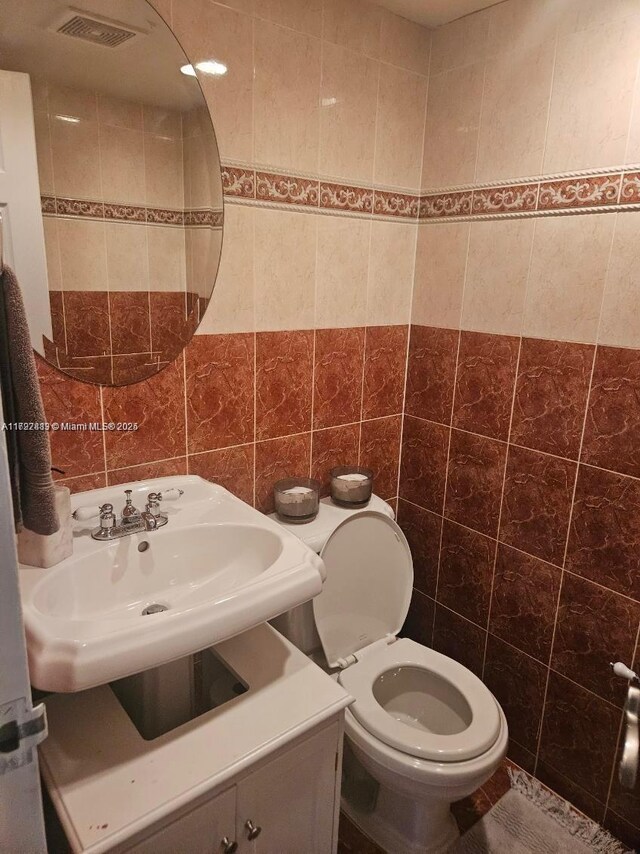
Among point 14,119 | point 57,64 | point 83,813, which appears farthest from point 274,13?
point 83,813

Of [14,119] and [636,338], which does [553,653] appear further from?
[14,119]

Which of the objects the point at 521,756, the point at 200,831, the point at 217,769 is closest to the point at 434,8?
the point at 217,769

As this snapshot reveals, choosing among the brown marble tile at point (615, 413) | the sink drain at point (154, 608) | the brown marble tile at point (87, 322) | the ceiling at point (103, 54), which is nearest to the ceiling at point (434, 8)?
the ceiling at point (103, 54)

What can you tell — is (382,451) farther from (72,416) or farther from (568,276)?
(72,416)

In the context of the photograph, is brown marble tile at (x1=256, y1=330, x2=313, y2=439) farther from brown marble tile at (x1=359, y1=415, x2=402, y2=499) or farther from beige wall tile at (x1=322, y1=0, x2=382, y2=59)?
beige wall tile at (x1=322, y1=0, x2=382, y2=59)

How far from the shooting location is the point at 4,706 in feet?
1.99

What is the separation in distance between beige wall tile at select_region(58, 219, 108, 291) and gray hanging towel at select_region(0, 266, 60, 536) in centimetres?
51

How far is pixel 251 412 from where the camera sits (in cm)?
164

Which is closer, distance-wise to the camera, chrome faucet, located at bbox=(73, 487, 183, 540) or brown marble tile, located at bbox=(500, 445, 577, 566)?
chrome faucet, located at bbox=(73, 487, 183, 540)

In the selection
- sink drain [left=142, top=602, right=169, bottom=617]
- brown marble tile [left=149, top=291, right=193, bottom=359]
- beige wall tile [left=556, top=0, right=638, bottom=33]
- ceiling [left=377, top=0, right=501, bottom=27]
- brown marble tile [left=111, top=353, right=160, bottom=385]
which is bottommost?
sink drain [left=142, top=602, right=169, bottom=617]

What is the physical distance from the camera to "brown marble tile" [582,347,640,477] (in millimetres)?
1425

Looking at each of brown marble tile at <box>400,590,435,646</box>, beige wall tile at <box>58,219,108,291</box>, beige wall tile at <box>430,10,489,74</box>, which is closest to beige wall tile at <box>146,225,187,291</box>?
beige wall tile at <box>58,219,108,291</box>

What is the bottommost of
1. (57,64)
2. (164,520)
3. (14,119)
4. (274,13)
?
(164,520)

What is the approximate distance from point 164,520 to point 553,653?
121 cm
